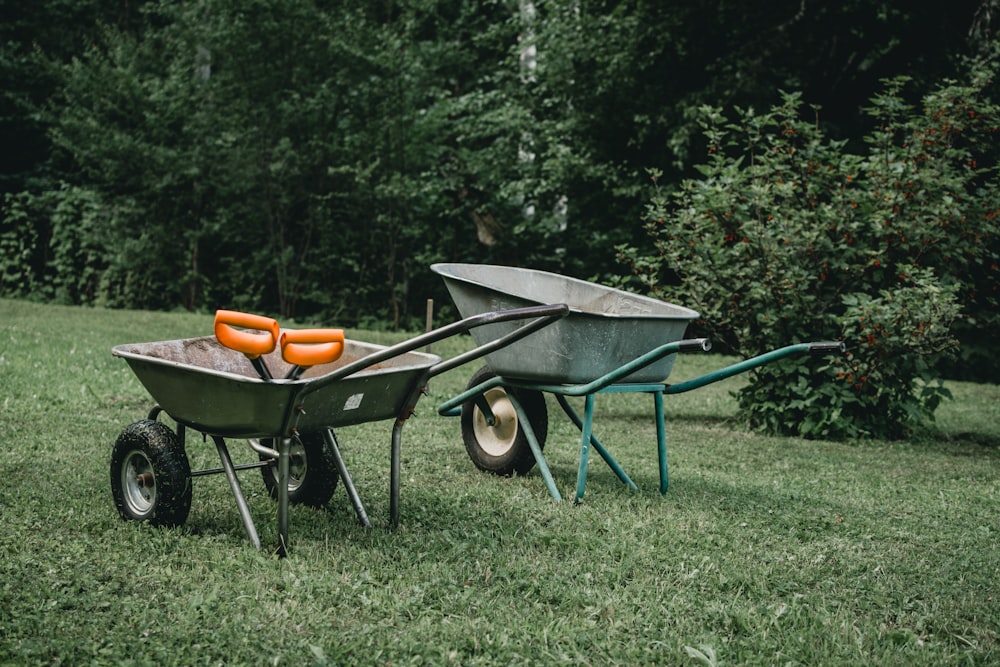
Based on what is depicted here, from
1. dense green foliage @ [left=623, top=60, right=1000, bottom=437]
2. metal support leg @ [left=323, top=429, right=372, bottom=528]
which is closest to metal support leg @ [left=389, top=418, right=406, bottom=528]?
metal support leg @ [left=323, top=429, right=372, bottom=528]

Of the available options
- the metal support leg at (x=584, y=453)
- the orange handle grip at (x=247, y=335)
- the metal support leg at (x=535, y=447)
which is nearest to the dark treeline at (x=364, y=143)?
the metal support leg at (x=535, y=447)

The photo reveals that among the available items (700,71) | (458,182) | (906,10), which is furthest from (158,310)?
(906,10)

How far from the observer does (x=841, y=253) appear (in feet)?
24.4

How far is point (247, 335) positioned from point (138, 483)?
1032 millimetres

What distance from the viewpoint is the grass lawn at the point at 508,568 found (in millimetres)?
2928

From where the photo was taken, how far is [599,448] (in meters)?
5.09

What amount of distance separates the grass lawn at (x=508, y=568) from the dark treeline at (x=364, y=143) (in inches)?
352

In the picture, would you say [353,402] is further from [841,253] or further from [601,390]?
[841,253]

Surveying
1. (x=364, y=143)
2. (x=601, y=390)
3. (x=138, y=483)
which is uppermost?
(x=364, y=143)

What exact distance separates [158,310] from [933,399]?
12674 millimetres

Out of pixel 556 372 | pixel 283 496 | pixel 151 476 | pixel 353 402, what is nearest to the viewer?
pixel 283 496

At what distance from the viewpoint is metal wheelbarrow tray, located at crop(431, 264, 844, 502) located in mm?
4688

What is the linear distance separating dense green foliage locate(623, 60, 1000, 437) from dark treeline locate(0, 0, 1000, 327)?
618 centimetres

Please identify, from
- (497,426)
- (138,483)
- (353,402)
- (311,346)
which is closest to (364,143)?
(497,426)
